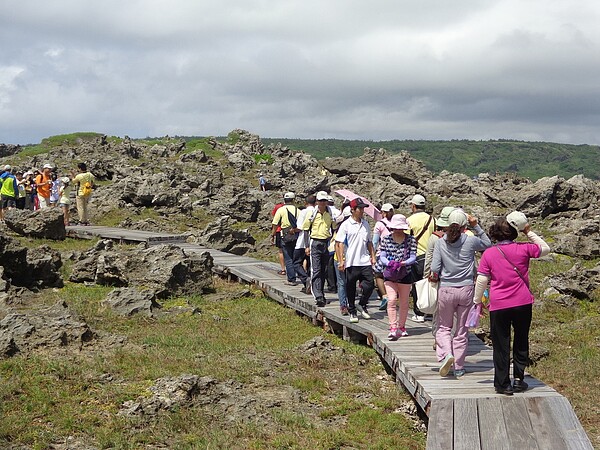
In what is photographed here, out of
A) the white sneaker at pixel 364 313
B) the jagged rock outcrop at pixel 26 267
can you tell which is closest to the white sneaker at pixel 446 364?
the white sneaker at pixel 364 313

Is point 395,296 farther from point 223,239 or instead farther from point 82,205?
point 82,205

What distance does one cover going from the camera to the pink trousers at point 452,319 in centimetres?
874

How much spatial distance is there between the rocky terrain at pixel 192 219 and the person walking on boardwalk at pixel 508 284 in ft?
11.1

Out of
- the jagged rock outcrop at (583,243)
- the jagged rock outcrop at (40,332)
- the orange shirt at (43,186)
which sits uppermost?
the orange shirt at (43,186)

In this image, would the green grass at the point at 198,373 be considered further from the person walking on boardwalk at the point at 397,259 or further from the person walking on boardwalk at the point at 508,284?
the person walking on boardwalk at the point at 508,284

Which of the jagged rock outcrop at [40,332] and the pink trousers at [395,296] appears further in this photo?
the pink trousers at [395,296]

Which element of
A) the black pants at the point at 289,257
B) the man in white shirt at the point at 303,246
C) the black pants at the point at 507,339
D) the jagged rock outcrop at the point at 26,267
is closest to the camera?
the black pants at the point at 507,339

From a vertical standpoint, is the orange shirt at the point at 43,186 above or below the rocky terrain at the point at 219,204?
above

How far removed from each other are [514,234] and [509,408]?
A: 221 cm

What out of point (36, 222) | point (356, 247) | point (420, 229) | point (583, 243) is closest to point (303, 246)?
point (356, 247)

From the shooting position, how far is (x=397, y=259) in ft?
34.9

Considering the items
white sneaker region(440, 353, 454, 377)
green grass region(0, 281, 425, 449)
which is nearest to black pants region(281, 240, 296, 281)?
green grass region(0, 281, 425, 449)

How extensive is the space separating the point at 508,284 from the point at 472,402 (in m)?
1.58

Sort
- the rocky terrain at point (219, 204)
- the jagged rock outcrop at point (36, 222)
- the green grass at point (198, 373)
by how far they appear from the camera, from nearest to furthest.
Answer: the green grass at point (198, 373)
the rocky terrain at point (219, 204)
the jagged rock outcrop at point (36, 222)
